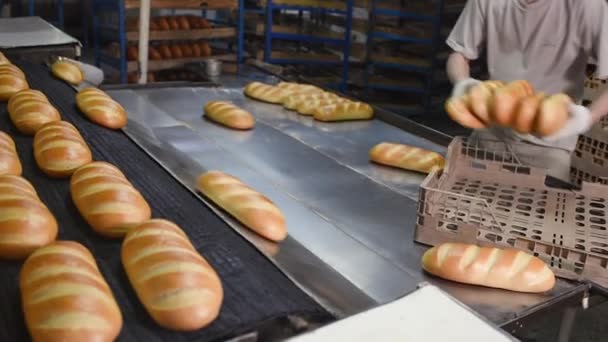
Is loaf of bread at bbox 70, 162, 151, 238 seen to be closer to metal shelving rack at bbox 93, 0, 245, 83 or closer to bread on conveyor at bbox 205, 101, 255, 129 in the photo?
bread on conveyor at bbox 205, 101, 255, 129

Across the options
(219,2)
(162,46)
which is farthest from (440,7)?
(162,46)

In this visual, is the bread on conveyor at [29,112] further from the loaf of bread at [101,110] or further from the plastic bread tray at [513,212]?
the plastic bread tray at [513,212]

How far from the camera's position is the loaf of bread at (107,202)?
157 centimetres

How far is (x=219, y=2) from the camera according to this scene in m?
5.53

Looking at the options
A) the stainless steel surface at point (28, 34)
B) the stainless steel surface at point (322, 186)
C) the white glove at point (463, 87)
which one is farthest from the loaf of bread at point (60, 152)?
the stainless steel surface at point (28, 34)

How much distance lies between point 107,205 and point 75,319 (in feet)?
1.69

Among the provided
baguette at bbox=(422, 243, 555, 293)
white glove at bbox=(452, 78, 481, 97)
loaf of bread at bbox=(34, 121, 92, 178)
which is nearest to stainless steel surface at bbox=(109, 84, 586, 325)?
baguette at bbox=(422, 243, 555, 293)

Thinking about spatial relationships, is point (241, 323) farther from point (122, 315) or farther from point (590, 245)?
point (590, 245)

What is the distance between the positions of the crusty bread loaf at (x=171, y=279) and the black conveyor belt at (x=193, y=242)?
0.03 meters

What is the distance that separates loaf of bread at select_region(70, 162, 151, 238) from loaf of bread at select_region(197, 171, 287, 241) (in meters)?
0.29

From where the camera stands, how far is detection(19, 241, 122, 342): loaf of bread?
1.12 meters

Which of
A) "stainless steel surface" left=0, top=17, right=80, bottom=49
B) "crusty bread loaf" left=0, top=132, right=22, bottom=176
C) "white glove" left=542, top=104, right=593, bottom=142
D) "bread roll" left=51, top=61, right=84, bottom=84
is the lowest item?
"crusty bread loaf" left=0, top=132, right=22, bottom=176

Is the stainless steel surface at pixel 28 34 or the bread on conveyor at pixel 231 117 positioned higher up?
the stainless steel surface at pixel 28 34

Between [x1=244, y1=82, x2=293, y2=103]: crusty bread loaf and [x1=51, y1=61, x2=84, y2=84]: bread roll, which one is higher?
[x1=51, y1=61, x2=84, y2=84]: bread roll
